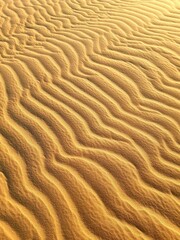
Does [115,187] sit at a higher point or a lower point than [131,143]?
lower

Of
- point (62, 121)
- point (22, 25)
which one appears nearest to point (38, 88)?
point (62, 121)

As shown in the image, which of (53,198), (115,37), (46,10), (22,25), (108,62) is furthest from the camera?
(46,10)

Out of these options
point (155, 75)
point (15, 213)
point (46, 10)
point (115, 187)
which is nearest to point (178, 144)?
point (115, 187)

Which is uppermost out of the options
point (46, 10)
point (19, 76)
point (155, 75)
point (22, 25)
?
point (46, 10)

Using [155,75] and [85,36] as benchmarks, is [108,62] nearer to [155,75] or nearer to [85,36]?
[155,75]

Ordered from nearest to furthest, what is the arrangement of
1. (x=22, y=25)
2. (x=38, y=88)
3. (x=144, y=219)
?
1. (x=144, y=219)
2. (x=38, y=88)
3. (x=22, y=25)

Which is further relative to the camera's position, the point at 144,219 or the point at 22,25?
the point at 22,25
